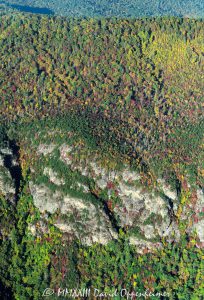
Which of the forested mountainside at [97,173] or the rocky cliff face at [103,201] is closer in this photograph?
the forested mountainside at [97,173]

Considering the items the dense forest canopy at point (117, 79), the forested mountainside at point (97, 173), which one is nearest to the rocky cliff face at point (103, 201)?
the forested mountainside at point (97, 173)

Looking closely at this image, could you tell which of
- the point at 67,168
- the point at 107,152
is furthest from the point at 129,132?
the point at 67,168

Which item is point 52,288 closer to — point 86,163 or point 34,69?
point 86,163

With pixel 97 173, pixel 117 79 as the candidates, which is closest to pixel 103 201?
pixel 97 173

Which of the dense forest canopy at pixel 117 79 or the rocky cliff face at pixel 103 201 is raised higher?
the dense forest canopy at pixel 117 79

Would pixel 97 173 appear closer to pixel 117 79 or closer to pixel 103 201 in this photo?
pixel 103 201

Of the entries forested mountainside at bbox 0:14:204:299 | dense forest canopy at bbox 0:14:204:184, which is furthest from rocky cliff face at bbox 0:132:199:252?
dense forest canopy at bbox 0:14:204:184

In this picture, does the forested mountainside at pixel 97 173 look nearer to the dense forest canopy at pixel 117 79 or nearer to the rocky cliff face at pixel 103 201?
the rocky cliff face at pixel 103 201
